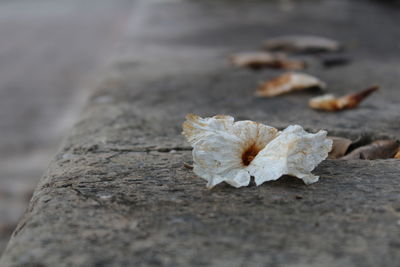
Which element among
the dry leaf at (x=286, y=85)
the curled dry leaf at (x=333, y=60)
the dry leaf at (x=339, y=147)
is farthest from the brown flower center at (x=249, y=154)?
the curled dry leaf at (x=333, y=60)

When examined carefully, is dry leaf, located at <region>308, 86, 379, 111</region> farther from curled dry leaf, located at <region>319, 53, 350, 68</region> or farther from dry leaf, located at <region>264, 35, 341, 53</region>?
dry leaf, located at <region>264, 35, 341, 53</region>

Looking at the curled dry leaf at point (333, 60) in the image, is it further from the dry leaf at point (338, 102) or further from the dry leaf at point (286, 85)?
the dry leaf at point (338, 102)

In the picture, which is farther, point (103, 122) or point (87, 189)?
point (103, 122)

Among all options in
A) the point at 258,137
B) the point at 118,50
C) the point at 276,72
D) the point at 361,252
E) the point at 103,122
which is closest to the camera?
the point at 361,252

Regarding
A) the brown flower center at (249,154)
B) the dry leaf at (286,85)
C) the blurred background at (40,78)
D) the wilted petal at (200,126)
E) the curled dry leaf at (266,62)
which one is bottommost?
the blurred background at (40,78)

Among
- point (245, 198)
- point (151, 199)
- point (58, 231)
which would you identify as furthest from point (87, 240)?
point (245, 198)

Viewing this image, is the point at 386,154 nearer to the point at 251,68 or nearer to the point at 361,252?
the point at 361,252
